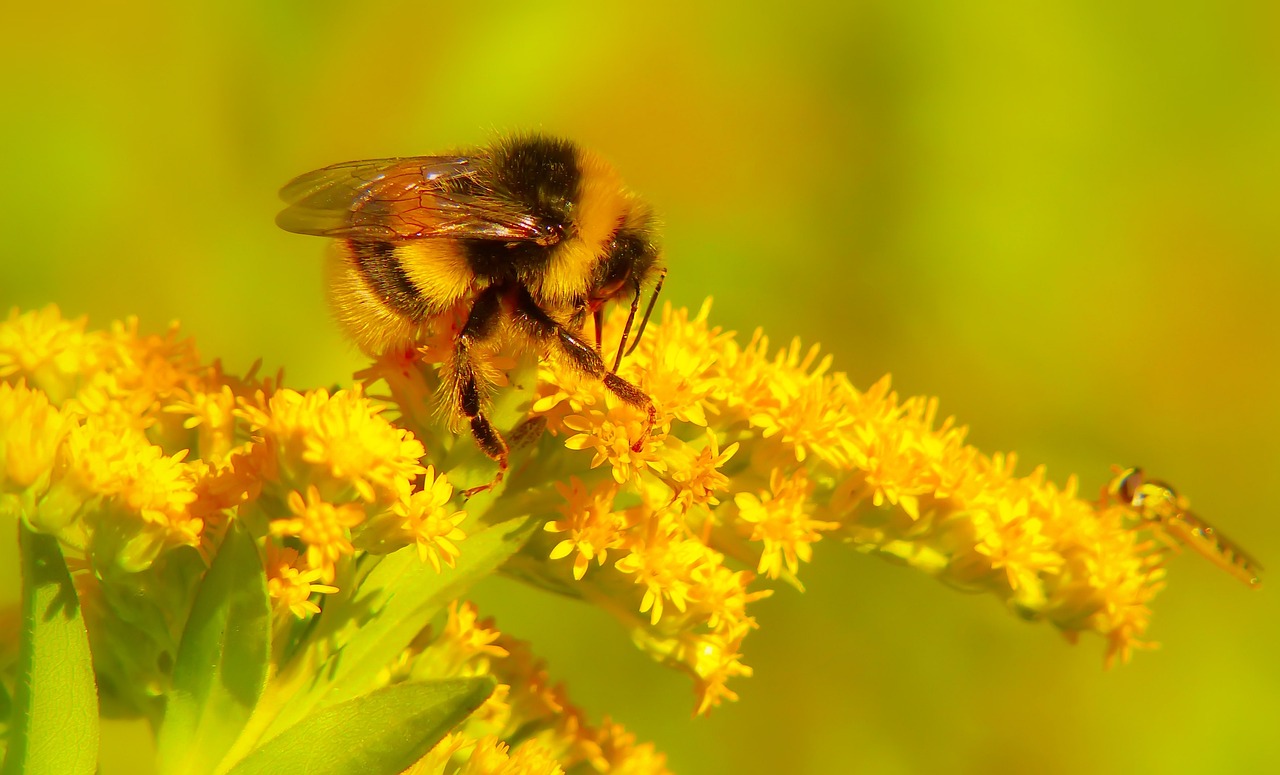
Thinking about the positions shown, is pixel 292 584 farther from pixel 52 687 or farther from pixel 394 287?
pixel 394 287

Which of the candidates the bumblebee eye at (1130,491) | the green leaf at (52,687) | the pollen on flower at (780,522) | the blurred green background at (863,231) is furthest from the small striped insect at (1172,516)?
the blurred green background at (863,231)

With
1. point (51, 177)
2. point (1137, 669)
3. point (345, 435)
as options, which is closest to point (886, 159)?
point (1137, 669)

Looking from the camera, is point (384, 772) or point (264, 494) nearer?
point (384, 772)

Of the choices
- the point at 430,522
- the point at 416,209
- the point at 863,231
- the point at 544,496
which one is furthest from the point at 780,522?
the point at 863,231

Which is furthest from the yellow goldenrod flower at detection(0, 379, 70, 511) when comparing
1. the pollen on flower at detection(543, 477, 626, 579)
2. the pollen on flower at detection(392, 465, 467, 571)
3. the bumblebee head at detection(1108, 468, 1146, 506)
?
the bumblebee head at detection(1108, 468, 1146, 506)

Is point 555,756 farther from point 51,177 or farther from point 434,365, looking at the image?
point 51,177

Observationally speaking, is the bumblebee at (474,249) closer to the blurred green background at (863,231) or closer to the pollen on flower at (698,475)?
the pollen on flower at (698,475)

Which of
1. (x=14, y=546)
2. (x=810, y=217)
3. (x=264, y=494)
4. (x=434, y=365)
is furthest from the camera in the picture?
(x=810, y=217)
